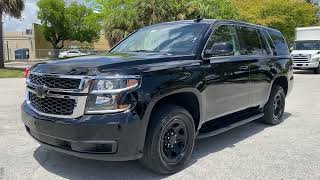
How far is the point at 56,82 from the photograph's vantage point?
4.32 m

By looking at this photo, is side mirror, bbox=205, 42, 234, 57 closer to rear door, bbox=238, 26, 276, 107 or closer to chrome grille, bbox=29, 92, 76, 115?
rear door, bbox=238, 26, 276, 107

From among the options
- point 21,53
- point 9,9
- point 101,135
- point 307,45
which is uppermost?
point 9,9

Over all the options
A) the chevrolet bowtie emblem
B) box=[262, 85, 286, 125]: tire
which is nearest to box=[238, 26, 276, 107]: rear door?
box=[262, 85, 286, 125]: tire

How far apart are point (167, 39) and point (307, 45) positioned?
2164 centimetres

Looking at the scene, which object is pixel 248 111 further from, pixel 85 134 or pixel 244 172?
pixel 85 134

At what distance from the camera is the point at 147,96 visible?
4250 millimetres

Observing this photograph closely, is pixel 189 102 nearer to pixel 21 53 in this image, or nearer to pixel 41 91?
pixel 41 91

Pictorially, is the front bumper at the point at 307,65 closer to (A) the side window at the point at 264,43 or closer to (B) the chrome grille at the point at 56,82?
(A) the side window at the point at 264,43

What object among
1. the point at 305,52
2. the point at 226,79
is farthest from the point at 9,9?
the point at 226,79

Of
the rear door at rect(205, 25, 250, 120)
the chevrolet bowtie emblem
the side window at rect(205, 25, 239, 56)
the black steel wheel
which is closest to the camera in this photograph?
the chevrolet bowtie emblem

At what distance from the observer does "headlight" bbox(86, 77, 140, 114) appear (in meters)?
4.08

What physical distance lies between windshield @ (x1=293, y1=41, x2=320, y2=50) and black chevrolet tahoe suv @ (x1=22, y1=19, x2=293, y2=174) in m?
20.1

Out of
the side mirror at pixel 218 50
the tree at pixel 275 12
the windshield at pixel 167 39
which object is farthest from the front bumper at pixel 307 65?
the side mirror at pixel 218 50

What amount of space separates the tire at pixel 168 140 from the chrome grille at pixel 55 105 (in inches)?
35.7
